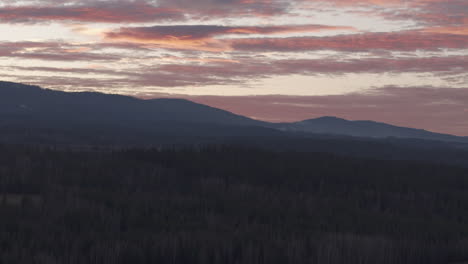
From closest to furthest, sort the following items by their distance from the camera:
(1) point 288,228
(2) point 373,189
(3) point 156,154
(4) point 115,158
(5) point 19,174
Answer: (1) point 288,228
(5) point 19,174
(2) point 373,189
(4) point 115,158
(3) point 156,154

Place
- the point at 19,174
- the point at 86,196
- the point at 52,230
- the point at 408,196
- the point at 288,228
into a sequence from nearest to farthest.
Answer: the point at 52,230
the point at 288,228
the point at 86,196
the point at 19,174
the point at 408,196

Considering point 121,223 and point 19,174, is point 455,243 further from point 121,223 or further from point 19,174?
point 19,174

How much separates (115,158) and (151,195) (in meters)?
16.9

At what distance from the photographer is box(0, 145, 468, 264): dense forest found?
16.9 metres

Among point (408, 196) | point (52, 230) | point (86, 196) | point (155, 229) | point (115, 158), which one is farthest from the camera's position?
point (115, 158)

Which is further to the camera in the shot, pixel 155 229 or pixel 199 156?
pixel 199 156

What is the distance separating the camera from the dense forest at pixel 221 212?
1688 cm

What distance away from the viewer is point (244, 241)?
59.8 feet

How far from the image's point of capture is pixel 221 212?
24797 mm

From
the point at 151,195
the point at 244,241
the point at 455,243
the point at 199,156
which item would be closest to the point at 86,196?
the point at 151,195

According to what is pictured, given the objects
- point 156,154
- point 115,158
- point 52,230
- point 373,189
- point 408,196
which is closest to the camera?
point 52,230

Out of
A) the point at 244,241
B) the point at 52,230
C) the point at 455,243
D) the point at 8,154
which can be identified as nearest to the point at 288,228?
the point at 244,241

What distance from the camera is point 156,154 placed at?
47469 mm

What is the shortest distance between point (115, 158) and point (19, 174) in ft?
43.2
